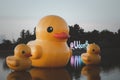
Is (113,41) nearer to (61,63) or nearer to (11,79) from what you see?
(61,63)

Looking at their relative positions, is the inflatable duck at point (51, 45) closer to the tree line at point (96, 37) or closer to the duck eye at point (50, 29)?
the duck eye at point (50, 29)

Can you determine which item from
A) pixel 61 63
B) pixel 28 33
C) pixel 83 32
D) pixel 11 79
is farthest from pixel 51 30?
pixel 83 32

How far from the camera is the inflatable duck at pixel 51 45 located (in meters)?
12.2

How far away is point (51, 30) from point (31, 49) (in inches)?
44.6

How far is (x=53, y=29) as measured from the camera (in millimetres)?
12398

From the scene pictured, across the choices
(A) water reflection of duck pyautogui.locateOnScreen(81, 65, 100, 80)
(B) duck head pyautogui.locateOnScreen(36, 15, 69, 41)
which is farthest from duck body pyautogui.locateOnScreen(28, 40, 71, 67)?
(A) water reflection of duck pyautogui.locateOnScreen(81, 65, 100, 80)

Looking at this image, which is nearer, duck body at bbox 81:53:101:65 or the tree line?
duck body at bbox 81:53:101:65

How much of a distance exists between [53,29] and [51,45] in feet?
2.17

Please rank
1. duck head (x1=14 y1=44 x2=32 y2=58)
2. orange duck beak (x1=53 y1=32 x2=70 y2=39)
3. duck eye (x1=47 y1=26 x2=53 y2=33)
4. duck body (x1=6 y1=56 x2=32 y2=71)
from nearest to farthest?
duck body (x1=6 y1=56 x2=32 y2=71) < duck head (x1=14 y1=44 x2=32 y2=58) < orange duck beak (x1=53 y1=32 x2=70 y2=39) < duck eye (x1=47 y1=26 x2=53 y2=33)

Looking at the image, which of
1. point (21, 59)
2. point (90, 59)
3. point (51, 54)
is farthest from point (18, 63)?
point (90, 59)

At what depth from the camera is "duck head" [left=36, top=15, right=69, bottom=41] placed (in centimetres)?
1230

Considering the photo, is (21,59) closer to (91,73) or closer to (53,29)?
(53,29)

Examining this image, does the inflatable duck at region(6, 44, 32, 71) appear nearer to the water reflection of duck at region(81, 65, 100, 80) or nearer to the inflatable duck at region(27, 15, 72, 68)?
the inflatable duck at region(27, 15, 72, 68)

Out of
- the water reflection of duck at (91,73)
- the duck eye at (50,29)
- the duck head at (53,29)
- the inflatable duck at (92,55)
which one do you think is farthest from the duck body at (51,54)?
the inflatable duck at (92,55)
